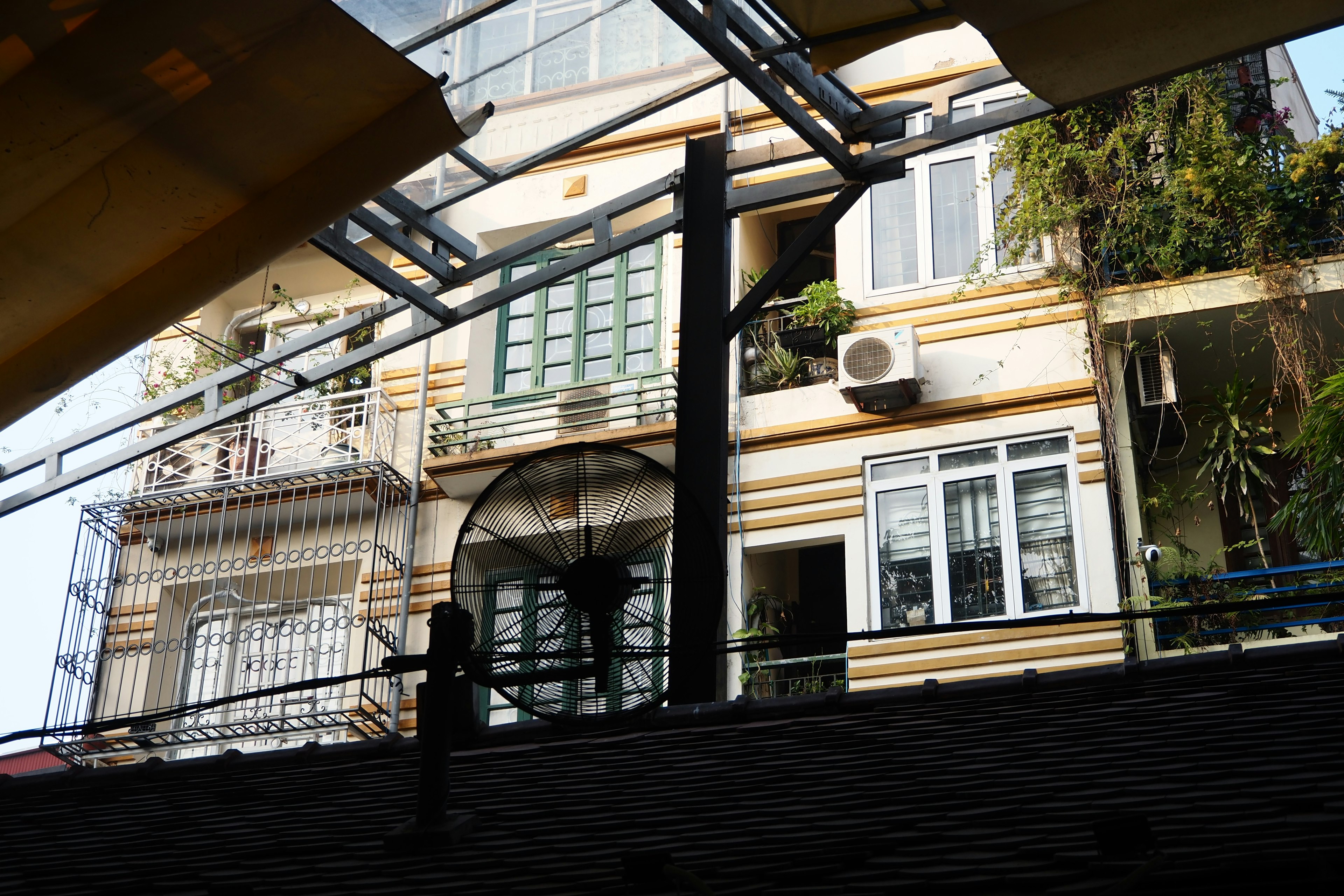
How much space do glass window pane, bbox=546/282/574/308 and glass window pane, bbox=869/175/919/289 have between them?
3.33 m

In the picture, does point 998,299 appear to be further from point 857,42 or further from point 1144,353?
point 857,42

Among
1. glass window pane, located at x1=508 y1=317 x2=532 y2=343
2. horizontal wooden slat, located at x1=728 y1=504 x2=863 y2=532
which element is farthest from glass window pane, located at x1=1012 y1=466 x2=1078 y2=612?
glass window pane, located at x1=508 y1=317 x2=532 y2=343

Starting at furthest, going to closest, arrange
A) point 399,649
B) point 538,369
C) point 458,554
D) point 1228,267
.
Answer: point 538,369 → point 399,649 → point 1228,267 → point 458,554

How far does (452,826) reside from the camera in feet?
18.8

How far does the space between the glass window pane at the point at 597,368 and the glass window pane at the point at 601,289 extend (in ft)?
2.46

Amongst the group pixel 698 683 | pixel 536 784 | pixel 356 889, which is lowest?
pixel 356 889

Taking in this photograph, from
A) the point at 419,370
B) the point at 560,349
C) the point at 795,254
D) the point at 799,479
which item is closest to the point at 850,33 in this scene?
the point at 795,254

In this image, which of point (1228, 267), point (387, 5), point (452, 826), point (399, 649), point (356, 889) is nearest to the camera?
point (356, 889)

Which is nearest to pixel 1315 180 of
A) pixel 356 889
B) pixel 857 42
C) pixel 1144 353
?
pixel 1144 353

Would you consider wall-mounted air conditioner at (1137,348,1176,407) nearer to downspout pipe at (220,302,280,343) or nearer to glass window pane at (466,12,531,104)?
glass window pane at (466,12,531,104)

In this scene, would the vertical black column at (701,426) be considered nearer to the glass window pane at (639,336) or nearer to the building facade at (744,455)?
the building facade at (744,455)

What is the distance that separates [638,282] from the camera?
50.9 ft

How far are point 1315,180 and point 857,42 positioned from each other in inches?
289

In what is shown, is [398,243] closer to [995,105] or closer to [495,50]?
[495,50]
